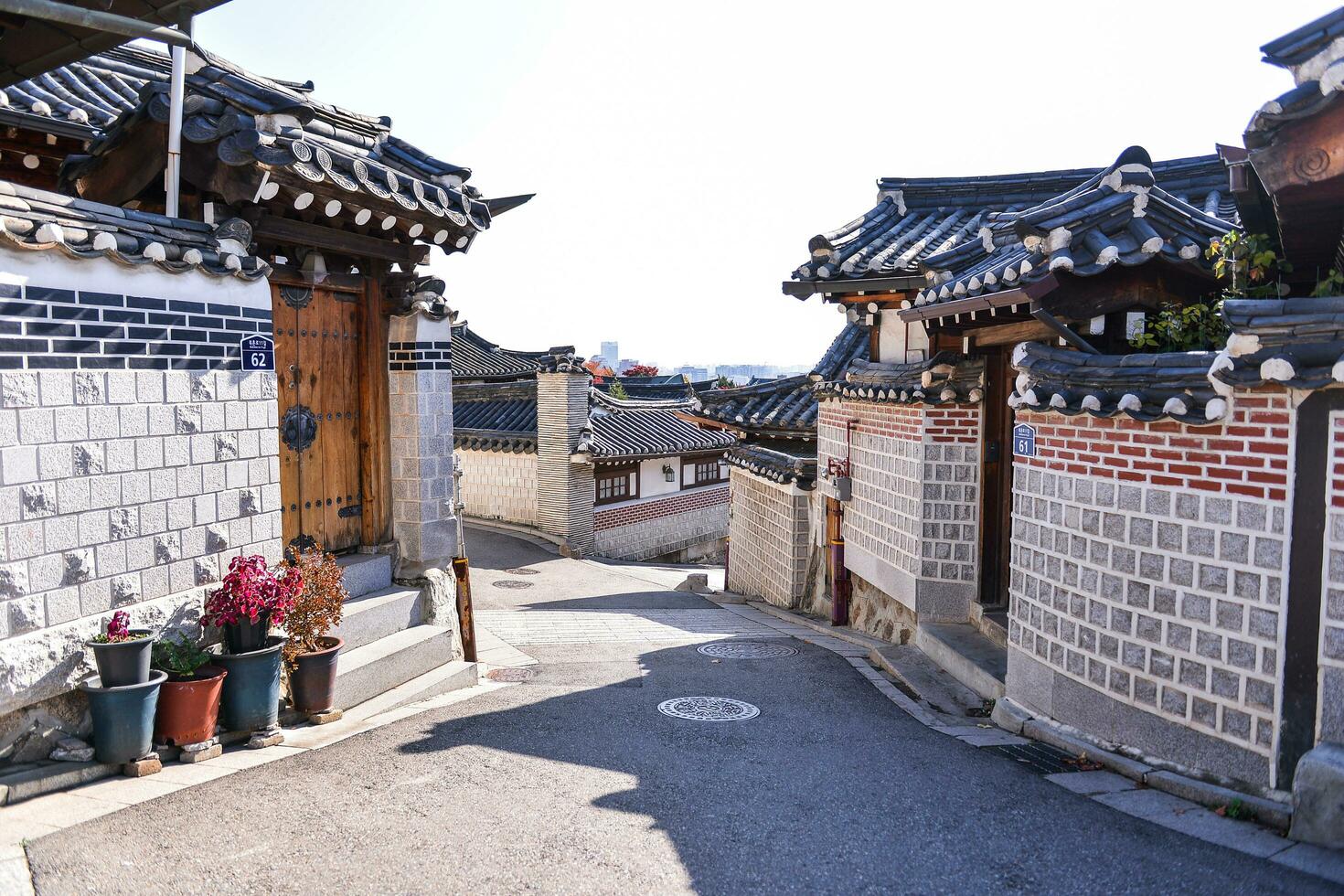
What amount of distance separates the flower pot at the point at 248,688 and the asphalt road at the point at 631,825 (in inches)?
16.3

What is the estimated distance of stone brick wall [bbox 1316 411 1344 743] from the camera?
14.5ft

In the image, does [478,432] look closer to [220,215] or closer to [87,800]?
[220,215]

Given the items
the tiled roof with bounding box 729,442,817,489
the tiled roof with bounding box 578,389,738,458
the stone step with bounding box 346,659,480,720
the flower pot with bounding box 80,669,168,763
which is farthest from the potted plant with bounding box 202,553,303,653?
the tiled roof with bounding box 578,389,738,458

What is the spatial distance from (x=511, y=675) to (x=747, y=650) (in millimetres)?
2883

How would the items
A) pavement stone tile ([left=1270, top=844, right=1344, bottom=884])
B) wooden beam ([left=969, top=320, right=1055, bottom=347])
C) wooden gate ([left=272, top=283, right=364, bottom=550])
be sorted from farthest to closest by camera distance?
wooden beam ([left=969, top=320, right=1055, bottom=347]), wooden gate ([left=272, top=283, right=364, bottom=550]), pavement stone tile ([left=1270, top=844, right=1344, bottom=884])

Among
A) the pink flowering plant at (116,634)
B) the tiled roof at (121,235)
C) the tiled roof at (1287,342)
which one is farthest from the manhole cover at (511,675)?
the tiled roof at (1287,342)

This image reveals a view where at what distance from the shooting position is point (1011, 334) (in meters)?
8.71

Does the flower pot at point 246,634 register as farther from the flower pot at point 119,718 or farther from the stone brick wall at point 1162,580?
the stone brick wall at point 1162,580

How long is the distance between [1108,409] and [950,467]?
13.8 ft

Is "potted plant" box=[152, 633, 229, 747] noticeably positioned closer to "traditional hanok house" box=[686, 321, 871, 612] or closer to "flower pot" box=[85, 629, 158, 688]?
"flower pot" box=[85, 629, 158, 688]

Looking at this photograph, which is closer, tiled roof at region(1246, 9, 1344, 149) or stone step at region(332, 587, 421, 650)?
tiled roof at region(1246, 9, 1344, 149)

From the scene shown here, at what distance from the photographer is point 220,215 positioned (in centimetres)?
650

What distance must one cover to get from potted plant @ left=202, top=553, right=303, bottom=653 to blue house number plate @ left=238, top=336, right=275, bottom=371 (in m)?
1.36

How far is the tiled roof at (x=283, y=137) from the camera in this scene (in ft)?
20.1
